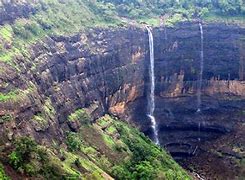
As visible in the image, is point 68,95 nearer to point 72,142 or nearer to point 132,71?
point 72,142

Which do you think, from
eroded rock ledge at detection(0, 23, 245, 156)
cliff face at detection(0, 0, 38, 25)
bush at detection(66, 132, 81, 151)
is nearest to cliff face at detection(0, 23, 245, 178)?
eroded rock ledge at detection(0, 23, 245, 156)

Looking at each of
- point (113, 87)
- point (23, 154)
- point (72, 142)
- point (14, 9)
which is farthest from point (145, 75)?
point (23, 154)

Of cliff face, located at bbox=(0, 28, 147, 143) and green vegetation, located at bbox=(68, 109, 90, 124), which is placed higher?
cliff face, located at bbox=(0, 28, 147, 143)

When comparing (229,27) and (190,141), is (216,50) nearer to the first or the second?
(229,27)

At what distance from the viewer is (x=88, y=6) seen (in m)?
50.4

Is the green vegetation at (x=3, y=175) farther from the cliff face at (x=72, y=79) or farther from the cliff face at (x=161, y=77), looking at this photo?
the cliff face at (x=161, y=77)

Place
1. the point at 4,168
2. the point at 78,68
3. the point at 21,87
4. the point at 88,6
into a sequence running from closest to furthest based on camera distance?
the point at 4,168 → the point at 21,87 → the point at 78,68 → the point at 88,6

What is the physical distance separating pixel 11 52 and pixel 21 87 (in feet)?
10.2

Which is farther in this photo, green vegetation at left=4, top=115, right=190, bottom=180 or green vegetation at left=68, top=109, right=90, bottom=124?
green vegetation at left=68, top=109, right=90, bottom=124

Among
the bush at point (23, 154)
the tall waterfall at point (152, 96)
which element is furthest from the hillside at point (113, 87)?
the tall waterfall at point (152, 96)

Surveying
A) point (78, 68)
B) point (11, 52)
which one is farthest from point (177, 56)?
point (11, 52)

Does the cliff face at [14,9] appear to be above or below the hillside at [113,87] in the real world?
above

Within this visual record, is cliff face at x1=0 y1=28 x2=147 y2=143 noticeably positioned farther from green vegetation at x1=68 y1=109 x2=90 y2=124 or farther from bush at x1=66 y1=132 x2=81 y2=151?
bush at x1=66 y1=132 x2=81 y2=151

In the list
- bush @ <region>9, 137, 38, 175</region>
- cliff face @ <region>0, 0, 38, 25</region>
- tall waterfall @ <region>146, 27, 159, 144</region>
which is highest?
cliff face @ <region>0, 0, 38, 25</region>
